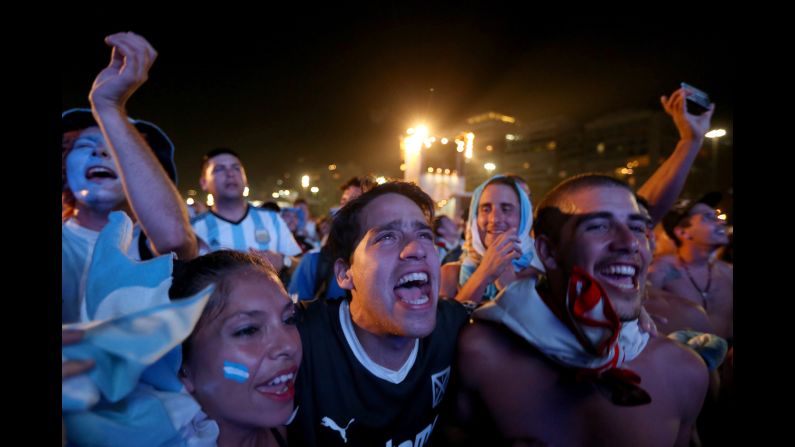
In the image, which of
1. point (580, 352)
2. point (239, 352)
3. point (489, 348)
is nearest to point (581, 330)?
point (580, 352)

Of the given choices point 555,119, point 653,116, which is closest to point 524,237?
point 653,116

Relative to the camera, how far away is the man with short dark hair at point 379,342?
6.84 feet

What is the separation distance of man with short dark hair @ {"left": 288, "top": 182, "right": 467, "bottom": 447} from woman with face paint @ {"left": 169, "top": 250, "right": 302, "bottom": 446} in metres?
0.55

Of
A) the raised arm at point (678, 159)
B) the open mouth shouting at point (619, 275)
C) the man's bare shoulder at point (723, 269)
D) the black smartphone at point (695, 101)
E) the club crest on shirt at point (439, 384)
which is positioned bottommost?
the club crest on shirt at point (439, 384)

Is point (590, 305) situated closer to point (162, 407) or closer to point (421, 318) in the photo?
point (421, 318)

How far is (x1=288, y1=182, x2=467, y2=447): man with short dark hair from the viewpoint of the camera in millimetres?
2086

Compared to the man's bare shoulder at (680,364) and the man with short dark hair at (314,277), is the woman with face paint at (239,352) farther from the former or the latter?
the man with short dark hair at (314,277)

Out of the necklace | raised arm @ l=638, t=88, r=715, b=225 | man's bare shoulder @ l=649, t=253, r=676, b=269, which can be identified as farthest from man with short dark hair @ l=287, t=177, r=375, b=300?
the necklace

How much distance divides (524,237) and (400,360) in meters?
2.52

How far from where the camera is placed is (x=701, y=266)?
4906 mm

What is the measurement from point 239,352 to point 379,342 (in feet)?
3.37

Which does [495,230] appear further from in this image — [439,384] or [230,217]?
[230,217]

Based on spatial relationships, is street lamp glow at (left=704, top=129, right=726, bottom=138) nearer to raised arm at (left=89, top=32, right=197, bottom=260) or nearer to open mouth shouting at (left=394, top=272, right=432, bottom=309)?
open mouth shouting at (left=394, top=272, right=432, bottom=309)

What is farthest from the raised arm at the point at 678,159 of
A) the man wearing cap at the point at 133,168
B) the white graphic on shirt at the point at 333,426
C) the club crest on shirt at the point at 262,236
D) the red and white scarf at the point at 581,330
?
the club crest on shirt at the point at 262,236
